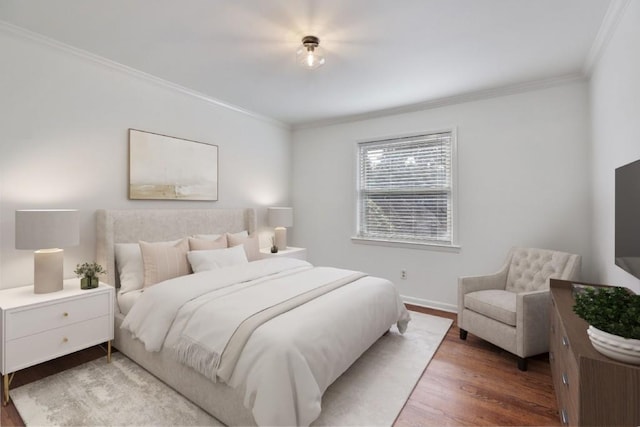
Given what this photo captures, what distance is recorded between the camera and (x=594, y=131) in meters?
2.78

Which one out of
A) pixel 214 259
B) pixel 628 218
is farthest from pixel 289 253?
pixel 628 218

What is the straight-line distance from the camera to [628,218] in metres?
1.73

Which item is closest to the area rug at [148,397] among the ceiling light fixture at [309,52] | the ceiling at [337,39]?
the ceiling light fixture at [309,52]

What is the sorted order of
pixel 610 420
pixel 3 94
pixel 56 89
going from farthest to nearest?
pixel 56 89
pixel 3 94
pixel 610 420

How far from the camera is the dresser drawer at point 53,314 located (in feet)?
6.43

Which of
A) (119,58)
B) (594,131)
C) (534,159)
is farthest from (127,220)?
(594,131)

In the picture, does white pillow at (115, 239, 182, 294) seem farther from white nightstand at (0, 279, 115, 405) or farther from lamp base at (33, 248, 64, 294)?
lamp base at (33, 248, 64, 294)

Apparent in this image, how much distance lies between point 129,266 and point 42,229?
0.75m

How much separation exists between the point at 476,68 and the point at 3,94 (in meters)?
4.04

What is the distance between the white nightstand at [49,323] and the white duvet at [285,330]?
0.25 m

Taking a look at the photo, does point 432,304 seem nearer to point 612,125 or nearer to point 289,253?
point 289,253

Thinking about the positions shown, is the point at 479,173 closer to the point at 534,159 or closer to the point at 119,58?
the point at 534,159

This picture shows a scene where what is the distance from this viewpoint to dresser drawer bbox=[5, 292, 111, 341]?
196 cm

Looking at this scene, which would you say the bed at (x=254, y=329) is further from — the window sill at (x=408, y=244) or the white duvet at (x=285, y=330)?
the window sill at (x=408, y=244)
